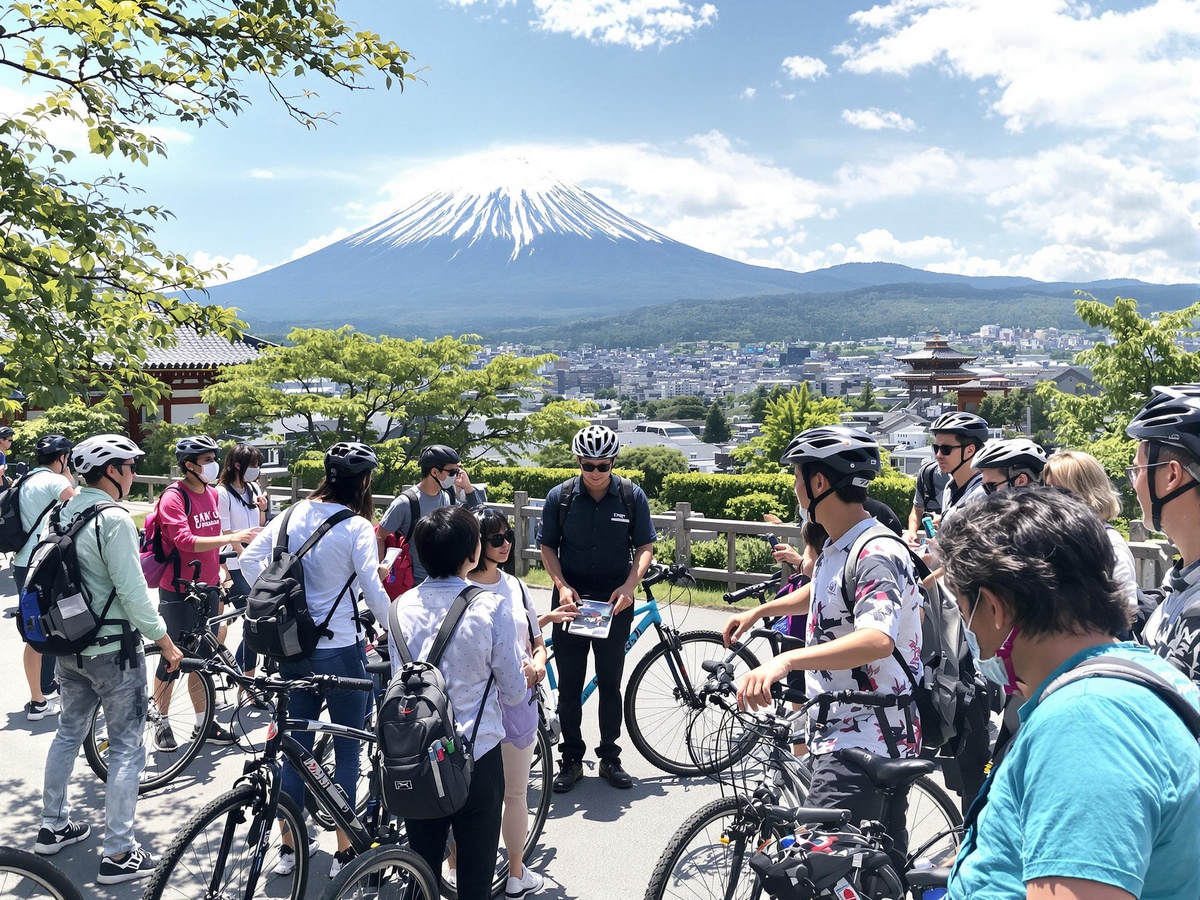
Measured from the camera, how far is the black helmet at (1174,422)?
253cm

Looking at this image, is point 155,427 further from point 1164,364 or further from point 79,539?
point 1164,364

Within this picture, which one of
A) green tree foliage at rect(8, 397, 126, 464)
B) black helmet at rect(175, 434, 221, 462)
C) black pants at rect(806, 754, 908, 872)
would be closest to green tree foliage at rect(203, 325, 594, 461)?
green tree foliage at rect(8, 397, 126, 464)

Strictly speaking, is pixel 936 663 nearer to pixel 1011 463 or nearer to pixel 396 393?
pixel 1011 463

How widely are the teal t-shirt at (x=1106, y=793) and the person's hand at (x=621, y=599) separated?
399cm

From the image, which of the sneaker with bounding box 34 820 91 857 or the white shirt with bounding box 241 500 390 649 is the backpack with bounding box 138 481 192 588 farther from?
the white shirt with bounding box 241 500 390 649

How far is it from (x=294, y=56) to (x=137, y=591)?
164 inches

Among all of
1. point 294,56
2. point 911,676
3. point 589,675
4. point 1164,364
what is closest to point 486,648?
point 911,676

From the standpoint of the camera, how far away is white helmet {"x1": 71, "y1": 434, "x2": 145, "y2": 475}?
14.8 ft

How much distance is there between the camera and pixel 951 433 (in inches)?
241

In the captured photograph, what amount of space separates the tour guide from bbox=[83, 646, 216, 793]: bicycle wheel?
7.63 ft

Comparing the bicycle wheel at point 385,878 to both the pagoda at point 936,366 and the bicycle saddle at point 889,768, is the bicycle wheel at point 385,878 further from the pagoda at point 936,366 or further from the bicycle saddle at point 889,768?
the pagoda at point 936,366

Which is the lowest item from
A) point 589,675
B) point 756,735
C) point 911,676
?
point 589,675

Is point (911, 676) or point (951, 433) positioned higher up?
point (951, 433)

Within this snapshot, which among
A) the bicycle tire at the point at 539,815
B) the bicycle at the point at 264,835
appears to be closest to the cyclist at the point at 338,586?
the bicycle at the point at 264,835
